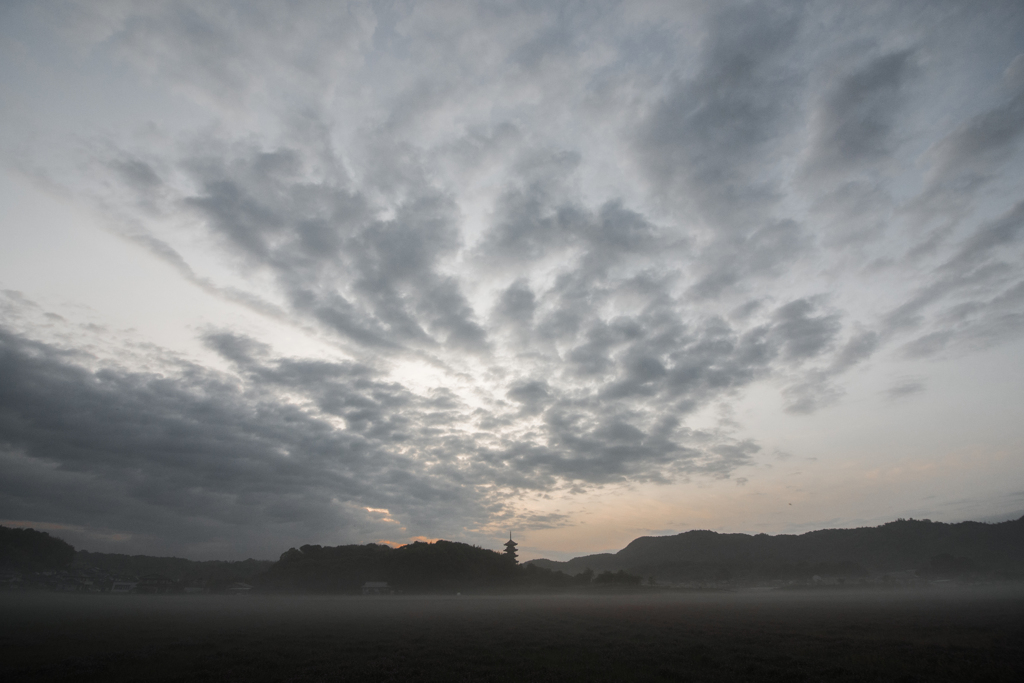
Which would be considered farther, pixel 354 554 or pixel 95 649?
pixel 354 554

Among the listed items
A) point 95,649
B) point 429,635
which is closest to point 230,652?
point 95,649

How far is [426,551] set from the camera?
12769 centimetres

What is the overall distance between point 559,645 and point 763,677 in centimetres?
1175

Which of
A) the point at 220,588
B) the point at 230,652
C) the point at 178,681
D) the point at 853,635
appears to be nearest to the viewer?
the point at 178,681

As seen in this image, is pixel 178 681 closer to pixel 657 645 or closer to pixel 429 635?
pixel 429 635

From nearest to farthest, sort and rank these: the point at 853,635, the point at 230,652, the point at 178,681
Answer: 1. the point at 178,681
2. the point at 230,652
3. the point at 853,635

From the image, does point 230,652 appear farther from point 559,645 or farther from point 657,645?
point 657,645

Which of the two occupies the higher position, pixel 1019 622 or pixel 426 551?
pixel 426 551

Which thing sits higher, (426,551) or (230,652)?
(426,551)

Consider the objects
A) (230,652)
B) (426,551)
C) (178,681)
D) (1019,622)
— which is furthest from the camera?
(426,551)

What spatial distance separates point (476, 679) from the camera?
18234mm

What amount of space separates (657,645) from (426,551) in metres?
114

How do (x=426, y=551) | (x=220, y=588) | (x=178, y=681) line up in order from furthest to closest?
(x=220, y=588)
(x=426, y=551)
(x=178, y=681)

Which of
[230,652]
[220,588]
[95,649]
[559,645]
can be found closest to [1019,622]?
[559,645]
